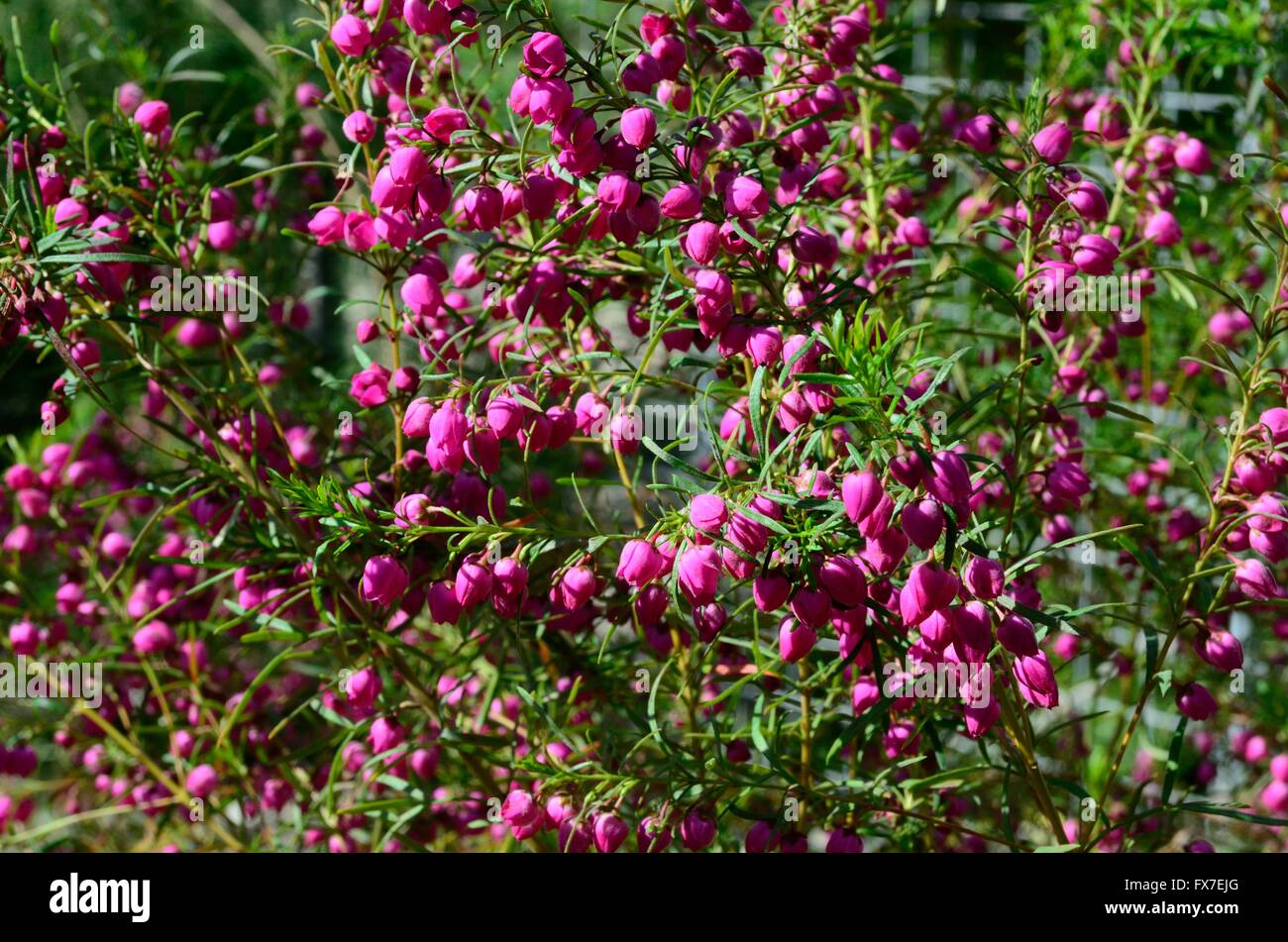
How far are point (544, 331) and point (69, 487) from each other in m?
0.63

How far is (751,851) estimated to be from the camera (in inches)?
35.2

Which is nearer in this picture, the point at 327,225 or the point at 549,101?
the point at 549,101

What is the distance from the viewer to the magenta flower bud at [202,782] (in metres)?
1.18

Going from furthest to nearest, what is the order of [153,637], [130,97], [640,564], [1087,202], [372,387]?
[130,97], [153,637], [372,387], [1087,202], [640,564]

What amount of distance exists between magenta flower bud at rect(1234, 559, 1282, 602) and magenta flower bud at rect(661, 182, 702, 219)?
1.51 feet

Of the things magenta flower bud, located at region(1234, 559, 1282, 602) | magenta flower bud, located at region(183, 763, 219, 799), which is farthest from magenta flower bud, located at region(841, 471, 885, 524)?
magenta flower bud, located at region(183, 763, 219, 799)

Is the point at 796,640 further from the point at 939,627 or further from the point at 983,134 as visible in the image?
the point at 983,134

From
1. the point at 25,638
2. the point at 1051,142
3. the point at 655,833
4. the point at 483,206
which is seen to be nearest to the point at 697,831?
the point at 655,833

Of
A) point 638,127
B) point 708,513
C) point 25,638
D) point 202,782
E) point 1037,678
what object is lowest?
point 202,782

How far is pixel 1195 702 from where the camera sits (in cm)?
89

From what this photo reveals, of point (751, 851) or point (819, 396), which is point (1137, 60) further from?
point (751, 851)

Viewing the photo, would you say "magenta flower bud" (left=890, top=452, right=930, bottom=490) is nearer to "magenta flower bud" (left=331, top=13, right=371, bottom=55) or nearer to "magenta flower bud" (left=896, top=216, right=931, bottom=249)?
"magenta flower bud" (left=896, top=216, right=931, bottom=249)

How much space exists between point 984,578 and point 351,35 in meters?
0.61

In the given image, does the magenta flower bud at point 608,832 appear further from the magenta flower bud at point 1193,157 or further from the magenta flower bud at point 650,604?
the magenta flower bud at point 1193,157
